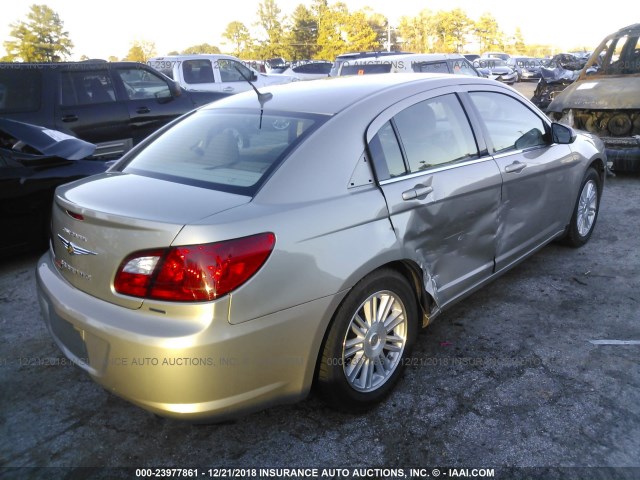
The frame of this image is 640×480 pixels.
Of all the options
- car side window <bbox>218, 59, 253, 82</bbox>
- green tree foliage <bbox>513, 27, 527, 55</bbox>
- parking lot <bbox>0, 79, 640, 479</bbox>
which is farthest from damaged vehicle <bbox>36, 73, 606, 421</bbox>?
green tree foliage <bbox>513, 27, 527, 55</bbox>

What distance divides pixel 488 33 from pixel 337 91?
241 feet

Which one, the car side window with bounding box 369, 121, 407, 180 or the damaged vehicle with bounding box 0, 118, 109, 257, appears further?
the damaged vehicle with bounding box 0, 118, 109, 257

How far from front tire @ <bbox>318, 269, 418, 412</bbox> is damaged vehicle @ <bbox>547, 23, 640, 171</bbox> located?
18.3 ft

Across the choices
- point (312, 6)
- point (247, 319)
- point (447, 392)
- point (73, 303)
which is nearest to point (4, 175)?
point (73, 303)

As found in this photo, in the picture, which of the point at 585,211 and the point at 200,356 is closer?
the point at 200,356

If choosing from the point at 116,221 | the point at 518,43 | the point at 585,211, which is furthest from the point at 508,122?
the point at 518,43

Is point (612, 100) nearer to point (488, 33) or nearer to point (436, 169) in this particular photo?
point (436, 169)

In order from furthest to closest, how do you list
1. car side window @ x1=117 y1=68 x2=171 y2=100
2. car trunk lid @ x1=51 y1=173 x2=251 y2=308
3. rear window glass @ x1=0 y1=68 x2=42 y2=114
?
1. car side window @ x1=117 y1=68 x2=171 y2=100
2. rear window glass @ x1=0 y1=68 x2=42 y2=114
3. car trunk lid @ x1=51 y1=173 x2=251 y2=308

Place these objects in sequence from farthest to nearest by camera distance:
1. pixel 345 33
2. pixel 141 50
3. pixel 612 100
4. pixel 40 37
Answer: pixel 141 50 → pixel 345 33 → pixel 40 37 → pixel 612 100

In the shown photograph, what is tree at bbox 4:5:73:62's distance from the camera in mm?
41938

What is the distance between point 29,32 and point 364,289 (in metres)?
49.7

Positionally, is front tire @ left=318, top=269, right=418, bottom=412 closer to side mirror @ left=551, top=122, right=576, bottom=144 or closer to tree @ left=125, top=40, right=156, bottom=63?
side mirror @ left=551, top=122, right=576, bottom=144

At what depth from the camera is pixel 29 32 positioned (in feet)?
141

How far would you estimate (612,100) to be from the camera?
7117 millimetres
